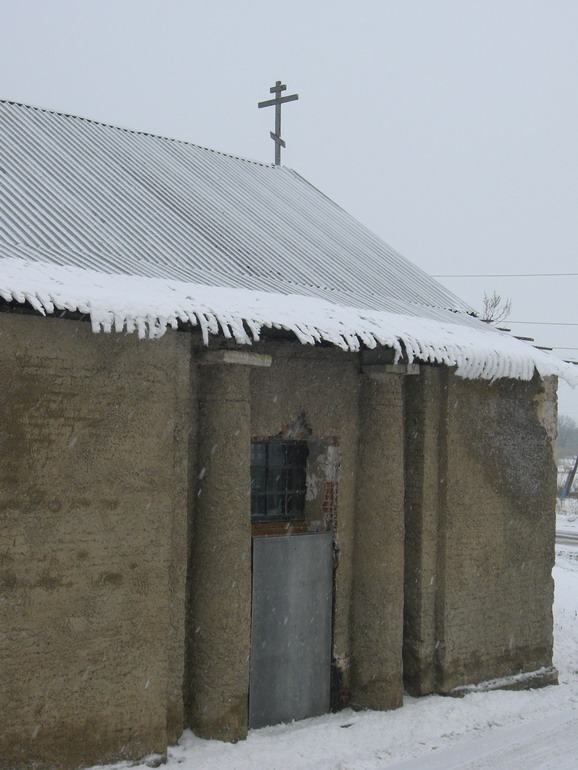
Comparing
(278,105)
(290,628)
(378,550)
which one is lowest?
(290,628)

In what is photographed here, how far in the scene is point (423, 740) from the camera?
7.14 meters

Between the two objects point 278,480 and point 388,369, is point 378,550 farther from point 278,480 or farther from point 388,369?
point 388,369

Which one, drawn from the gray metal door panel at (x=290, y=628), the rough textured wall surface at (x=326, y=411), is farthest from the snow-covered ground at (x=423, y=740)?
the rough textured wall surface at (x=326, y=411)

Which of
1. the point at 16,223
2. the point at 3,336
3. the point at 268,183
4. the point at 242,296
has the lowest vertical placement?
the point at 3,336

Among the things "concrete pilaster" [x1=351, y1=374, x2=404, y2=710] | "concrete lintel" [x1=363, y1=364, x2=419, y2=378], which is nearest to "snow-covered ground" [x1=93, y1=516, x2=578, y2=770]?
"concrete pilaster" [x1=351, y1=374, x2=404, y2=710]

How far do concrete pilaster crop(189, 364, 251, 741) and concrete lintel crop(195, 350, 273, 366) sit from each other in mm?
114

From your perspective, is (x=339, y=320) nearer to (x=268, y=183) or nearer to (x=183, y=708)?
(x=183, y=708)

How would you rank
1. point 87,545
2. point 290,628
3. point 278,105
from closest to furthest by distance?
1. point 87,545
2. point 290,628
3. point 278,105

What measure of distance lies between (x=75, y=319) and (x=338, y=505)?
3107 mm

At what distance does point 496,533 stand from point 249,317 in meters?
3.95

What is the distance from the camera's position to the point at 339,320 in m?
6.91

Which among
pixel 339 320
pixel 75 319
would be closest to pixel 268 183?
pixel 339 320

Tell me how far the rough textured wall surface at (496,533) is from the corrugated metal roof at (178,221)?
3.77 feet

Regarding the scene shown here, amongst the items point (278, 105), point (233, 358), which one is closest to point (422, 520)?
point (233, 358)
